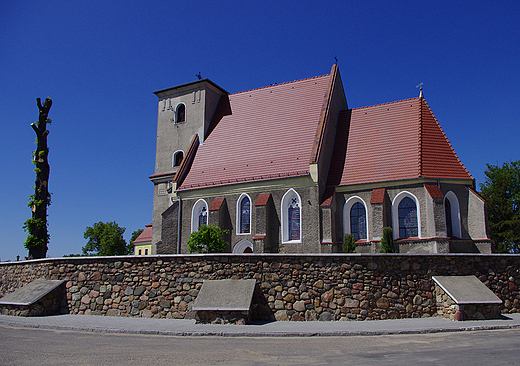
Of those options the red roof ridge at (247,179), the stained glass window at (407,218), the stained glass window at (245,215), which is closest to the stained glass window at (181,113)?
the red roof ridge at (247,179)

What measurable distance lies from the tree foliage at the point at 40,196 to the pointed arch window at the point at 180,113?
30.3 feet

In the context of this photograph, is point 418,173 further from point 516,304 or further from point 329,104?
point 516,304

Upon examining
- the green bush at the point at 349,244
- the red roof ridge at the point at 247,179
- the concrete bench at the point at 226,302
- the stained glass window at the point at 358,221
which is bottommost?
the concrete bench at the point at 226,302

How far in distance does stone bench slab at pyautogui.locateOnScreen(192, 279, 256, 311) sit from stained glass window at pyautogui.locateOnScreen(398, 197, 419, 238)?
37.0 feet

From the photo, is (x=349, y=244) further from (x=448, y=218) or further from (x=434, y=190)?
(x=448, y=218)

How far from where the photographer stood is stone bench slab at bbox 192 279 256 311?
1202 centimetres

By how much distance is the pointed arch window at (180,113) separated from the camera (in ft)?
98.9

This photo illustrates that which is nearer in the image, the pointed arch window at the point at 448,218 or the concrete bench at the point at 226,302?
the concrete bench at the point at 226,302

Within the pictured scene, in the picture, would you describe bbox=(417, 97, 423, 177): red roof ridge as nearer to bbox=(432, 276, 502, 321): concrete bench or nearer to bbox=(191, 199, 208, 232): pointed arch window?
bbox=(432, 276, 502, 321): concrete bench

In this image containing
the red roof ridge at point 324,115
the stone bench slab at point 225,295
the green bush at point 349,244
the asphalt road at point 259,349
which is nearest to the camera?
the asphalt road at point 259,349

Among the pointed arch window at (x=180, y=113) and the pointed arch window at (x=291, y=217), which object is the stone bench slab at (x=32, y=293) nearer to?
the pointed arch window at (x=291, y=217)

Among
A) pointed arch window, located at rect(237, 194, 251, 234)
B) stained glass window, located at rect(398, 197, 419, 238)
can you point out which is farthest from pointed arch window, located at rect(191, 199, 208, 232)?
stained glass window, located at rect(398, 197, 419, 238)

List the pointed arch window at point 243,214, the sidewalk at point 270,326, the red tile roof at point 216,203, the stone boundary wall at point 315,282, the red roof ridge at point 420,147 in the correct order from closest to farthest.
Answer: the sidewalk at point 270,326
the stone boundary wall at point 315,282
the red roof ridge at point 420,147
the pointed arch window at point 243,214
the red tile roof at point 216,203

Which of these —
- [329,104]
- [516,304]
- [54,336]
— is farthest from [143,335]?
[329,104]
